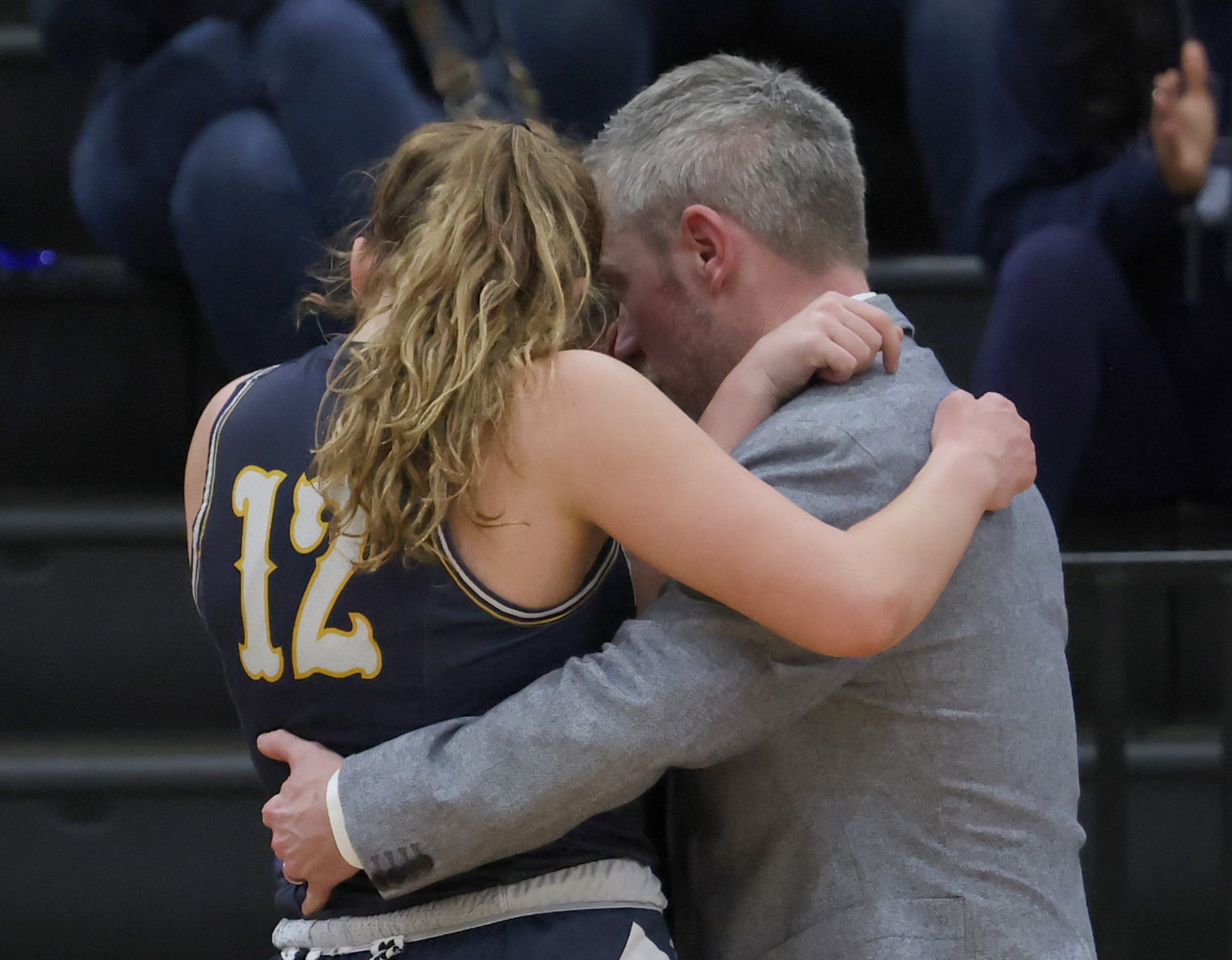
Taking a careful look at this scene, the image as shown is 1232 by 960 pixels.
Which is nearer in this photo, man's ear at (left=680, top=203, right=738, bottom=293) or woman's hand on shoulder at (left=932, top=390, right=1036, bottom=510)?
woman's hand on shoulder at (left=932, top=390, right=1036, bottom=510)

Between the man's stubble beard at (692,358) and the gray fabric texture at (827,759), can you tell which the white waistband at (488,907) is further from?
the man's stubble beard at (692,358)

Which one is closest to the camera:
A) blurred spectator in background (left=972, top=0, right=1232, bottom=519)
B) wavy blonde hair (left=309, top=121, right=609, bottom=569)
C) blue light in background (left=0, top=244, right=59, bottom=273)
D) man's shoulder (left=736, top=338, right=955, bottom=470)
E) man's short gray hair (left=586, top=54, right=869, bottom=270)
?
wavy blonde hair (left=309, top=121, right=609, bottom=569)

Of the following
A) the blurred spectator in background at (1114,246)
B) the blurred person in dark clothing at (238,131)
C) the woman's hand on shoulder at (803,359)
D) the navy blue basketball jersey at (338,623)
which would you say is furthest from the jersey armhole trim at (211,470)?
the blurred spectator in background at (1114,246)

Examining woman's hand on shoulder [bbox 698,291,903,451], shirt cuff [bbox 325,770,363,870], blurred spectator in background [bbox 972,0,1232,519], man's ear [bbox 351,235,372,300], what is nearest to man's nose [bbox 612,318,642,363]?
woman's hand on shoulder [bbox 698,291,903,451]

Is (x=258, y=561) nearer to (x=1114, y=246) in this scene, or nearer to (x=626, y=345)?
(x=626, y=345)

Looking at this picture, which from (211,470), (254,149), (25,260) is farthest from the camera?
(25,260)

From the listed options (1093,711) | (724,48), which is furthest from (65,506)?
(1093,711)

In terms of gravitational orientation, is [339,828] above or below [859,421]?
below

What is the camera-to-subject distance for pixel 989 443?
3.41 feet

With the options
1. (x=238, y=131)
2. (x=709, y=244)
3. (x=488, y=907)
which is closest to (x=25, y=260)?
(x=238, y=131)

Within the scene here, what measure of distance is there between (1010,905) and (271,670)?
Result: 58 cm

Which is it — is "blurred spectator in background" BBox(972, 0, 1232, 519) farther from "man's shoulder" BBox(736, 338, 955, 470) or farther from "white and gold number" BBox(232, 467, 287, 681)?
"white and gold number" BBox(232, 467, 287, 681)

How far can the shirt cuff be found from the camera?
0.94 m

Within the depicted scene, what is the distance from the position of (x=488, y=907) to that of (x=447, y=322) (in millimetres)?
410
